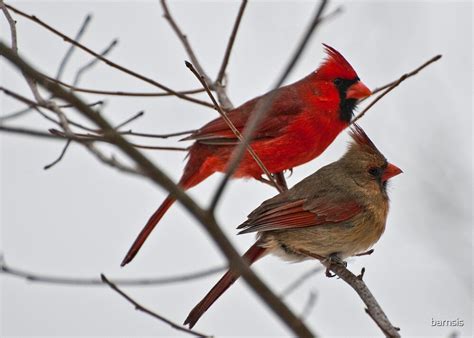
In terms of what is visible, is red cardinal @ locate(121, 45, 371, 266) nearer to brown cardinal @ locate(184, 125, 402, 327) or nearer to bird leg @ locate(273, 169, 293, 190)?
bird leg @ locate(273, 169, 293, 190)

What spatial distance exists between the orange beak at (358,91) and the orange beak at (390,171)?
2.01 ft

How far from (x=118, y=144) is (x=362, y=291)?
155 centimetres

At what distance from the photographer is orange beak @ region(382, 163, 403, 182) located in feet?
10.7

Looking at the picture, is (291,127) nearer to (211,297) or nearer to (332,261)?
(332,261)

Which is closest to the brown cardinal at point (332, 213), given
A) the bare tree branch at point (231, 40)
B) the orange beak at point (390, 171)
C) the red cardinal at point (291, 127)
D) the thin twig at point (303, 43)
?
the orange beak at point (390, 171)

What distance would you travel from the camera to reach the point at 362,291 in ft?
8.04

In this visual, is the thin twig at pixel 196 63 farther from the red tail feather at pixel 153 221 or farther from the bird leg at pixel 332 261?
the bird leg at pixel 332 261

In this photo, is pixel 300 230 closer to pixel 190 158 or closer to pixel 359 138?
pixel 359 138

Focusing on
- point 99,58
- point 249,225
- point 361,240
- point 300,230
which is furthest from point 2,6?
point 361,240

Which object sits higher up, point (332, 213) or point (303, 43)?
point (332, 213)

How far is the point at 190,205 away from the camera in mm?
1115

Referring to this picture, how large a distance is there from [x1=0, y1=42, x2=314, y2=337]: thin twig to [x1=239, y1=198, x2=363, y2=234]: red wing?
181cm

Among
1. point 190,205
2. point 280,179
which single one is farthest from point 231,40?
point 190,205

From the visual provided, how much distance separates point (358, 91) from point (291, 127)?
40 cm
